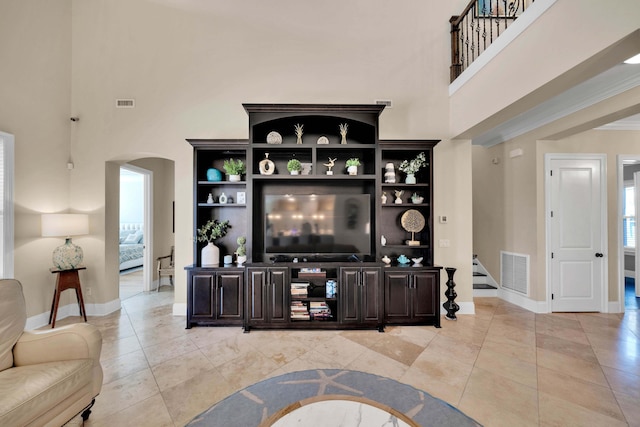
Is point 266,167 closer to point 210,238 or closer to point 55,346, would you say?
Result: point 210,238

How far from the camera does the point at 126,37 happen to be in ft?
12.8

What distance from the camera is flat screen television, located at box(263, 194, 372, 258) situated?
11.7 ft

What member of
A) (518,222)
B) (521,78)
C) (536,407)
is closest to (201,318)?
(536,407)

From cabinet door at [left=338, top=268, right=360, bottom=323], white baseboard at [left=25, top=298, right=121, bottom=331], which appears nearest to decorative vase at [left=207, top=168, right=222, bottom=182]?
cabinet door at [left=338, top=268, right=360, bottom=323]

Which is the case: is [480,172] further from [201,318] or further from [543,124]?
[201,318]

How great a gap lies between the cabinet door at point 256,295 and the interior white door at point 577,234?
461cm

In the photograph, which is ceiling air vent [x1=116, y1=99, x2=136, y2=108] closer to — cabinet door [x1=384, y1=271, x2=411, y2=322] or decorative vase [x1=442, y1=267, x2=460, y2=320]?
cabinet door [x1=384, y1=271, x2=411, y2=322]

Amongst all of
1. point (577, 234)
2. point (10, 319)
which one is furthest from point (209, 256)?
point (577, 234)

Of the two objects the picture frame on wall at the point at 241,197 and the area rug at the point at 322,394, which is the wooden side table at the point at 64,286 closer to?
the picture frame on wall at the point at 241,197

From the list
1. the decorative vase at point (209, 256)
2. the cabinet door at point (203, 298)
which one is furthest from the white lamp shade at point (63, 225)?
the cabinet door at point (203, 298)

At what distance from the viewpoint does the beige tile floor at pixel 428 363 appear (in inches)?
76.5

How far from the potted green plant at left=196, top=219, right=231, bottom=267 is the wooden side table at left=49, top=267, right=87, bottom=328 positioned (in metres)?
1.82

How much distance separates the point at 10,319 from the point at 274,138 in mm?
3062

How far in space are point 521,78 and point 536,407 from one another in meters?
3.07
